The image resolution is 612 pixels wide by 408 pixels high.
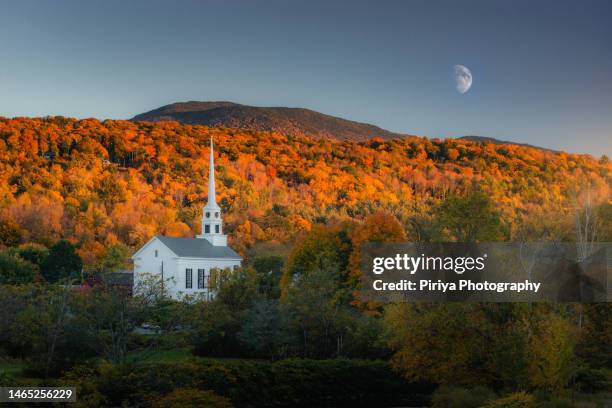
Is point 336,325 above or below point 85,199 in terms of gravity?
below

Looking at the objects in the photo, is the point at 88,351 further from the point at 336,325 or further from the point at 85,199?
the point at 85,199

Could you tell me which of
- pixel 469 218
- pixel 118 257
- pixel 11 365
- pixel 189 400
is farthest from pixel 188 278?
pixel 189 400

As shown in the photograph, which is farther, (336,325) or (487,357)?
(336,325)

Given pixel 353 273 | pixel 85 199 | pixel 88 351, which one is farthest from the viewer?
pixel 85 199

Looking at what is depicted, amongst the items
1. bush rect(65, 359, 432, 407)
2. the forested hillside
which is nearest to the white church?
the forested hillside

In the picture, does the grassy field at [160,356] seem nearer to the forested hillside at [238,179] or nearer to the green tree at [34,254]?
the green tree at [34,254]

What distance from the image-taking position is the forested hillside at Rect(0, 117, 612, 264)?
93.8 meters

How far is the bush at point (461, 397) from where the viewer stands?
28.1 metres

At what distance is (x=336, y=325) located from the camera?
39.0 meters

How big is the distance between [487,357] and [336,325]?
400 inches

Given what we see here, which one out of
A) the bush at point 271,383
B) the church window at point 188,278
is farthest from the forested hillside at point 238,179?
the bush at point 271,383

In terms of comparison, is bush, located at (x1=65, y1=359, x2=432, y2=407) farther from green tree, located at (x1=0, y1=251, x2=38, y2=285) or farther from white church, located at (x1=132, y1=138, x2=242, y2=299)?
white church, located at (x1=132, y1=138, x2=242, y2=299)

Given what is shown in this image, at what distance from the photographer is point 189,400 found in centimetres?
2616

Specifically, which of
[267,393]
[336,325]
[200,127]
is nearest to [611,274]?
[336,325]
